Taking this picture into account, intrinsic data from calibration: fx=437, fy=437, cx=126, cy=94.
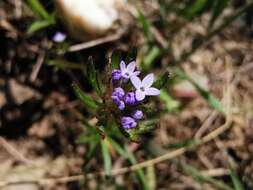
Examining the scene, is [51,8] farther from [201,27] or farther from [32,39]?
[201,27]

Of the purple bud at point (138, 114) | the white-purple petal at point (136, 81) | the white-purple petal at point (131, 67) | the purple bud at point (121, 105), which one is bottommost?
the purple bud at point (138, 114)

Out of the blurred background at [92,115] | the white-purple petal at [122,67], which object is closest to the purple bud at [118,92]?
the white-purple petal at [122,67]

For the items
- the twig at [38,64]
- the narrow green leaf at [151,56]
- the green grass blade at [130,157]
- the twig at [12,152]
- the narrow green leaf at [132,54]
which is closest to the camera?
the narrow green leaf at [132,54]

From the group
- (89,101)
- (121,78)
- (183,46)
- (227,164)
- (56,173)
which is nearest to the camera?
(121,78)

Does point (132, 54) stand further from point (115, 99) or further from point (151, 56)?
point (151, 56)

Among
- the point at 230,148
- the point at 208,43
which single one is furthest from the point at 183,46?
the point at 230,148

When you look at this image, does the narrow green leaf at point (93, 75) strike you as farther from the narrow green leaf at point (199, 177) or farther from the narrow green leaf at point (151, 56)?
the narrow green leaf at point (199, 177)
